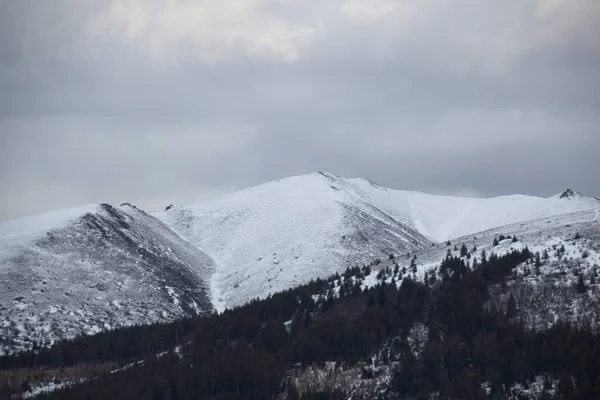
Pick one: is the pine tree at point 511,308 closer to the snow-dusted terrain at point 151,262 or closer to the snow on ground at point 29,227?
the snow-dusted terrain at point 151,262

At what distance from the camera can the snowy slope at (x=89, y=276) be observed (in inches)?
5507

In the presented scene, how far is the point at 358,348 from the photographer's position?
105 meters

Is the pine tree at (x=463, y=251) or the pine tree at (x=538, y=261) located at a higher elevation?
the pine tree at (x=463, y=251)

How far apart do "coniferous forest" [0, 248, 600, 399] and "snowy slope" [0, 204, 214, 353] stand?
504 inches

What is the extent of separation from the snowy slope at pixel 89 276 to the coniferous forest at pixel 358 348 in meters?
12.8

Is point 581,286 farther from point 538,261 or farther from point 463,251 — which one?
point 463,251

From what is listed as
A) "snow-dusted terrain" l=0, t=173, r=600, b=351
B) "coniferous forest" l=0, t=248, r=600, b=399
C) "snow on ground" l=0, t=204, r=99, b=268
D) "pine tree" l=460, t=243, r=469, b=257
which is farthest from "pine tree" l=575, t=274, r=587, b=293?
"snow on ground" l=0, t=204, r=99, b=268

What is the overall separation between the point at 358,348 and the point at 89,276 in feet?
246

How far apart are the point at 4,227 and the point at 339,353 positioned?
4373 inches

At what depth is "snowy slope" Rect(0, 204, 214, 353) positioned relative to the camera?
13988 cm

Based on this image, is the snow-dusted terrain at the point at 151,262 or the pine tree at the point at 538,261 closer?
the pine tree at the point at 538,261

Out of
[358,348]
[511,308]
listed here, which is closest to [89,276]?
[358,348]

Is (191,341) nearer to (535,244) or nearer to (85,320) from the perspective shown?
(85,320)


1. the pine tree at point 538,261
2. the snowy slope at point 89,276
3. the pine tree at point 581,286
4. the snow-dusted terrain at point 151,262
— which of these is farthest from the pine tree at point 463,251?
the snowy slope at point 89,276
